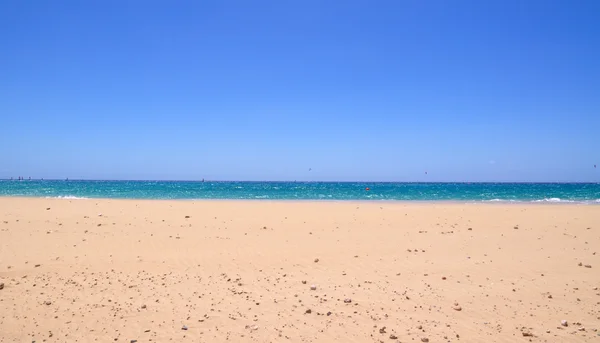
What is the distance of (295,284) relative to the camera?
7805 mm

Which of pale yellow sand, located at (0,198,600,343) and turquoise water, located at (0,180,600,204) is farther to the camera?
turquoise water, located at (0,180,600,204)

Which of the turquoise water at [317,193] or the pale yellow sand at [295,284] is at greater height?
the turquoise water at [317,193]

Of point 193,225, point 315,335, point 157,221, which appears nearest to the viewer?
point 315,335

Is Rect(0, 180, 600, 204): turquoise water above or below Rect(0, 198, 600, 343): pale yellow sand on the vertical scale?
above

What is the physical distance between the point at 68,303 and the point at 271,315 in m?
3.55

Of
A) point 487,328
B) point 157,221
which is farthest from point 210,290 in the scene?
point 157,221

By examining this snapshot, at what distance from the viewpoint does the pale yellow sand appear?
221 inches

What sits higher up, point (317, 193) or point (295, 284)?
point (317, 193)

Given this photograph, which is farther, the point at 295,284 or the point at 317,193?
the point at 317,193

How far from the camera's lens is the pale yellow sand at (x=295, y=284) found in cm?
560

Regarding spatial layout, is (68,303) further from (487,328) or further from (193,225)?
(193,225)

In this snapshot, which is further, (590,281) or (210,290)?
(590,281)

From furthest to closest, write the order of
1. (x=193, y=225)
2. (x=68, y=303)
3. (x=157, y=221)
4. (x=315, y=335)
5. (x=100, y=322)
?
(x=157, y=221) < (x=193, y=225) < (x=68, y=303) < (x=100, y=322) < (x=315, y=335)

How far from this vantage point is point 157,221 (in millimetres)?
16750
